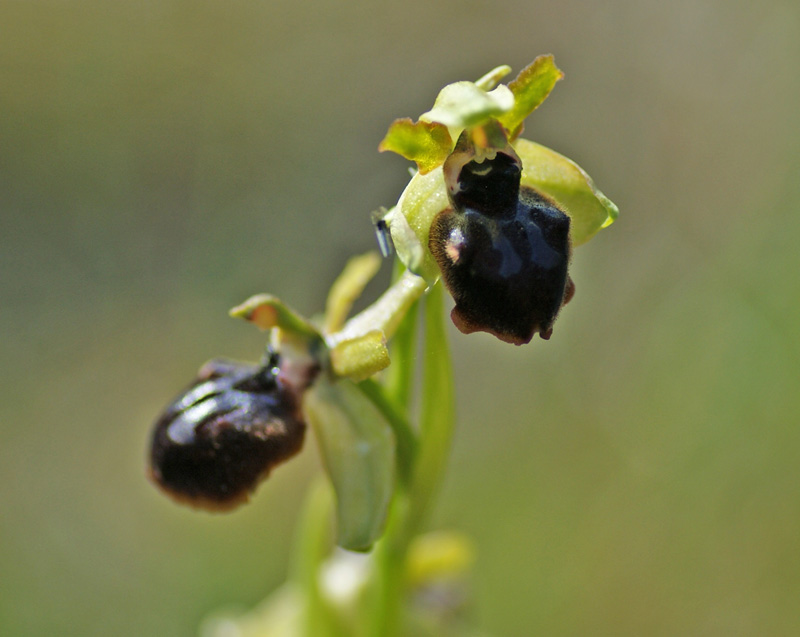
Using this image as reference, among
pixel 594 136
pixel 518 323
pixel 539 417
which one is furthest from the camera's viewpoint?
pixel 594 136

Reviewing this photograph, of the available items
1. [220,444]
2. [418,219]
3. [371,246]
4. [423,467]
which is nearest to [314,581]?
[423,467]

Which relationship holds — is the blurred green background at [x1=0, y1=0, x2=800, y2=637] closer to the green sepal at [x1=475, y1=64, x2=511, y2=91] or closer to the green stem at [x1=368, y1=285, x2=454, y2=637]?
the green stem at [x1=368, y1=285, x2=454, y2=637]

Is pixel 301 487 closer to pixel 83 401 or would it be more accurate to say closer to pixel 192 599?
pixel 192 599

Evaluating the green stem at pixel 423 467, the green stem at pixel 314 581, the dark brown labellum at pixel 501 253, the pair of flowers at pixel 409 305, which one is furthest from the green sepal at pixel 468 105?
the green stem at pixel 314 581

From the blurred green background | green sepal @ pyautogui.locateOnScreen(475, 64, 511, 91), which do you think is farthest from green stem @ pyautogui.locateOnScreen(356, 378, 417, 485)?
the blurred green background

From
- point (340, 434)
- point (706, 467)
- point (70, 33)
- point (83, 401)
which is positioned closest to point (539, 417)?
point (706, 467)

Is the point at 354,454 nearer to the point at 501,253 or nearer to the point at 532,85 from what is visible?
the point at 501,253
